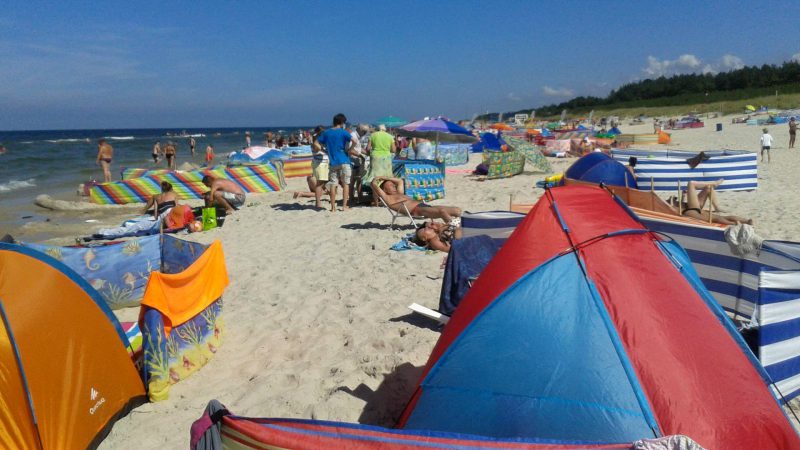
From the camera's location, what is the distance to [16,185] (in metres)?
19.2

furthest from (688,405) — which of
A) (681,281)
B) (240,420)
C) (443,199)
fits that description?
(443,199)

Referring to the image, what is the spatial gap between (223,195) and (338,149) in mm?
2840

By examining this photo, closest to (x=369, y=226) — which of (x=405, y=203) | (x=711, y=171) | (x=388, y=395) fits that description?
(x=405, y=203)

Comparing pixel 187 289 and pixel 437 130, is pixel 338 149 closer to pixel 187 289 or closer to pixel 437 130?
pixel 437 130

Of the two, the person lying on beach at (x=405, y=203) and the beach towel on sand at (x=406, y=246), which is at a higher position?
the person lying on beach at (x=405, y=203)

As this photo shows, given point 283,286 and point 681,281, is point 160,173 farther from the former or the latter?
point 681,281

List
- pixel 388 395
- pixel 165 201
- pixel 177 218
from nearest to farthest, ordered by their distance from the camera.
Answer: pixel 388 395, pixel 177 218, pixel 165 201

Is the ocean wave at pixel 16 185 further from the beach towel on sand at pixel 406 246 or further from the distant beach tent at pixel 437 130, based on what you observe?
the beach towel on sand at pixel 406 246

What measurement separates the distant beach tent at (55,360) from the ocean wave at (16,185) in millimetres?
18115

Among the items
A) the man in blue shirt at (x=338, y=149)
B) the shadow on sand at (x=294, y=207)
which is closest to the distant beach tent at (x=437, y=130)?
the man in blue shirt at (x=338, y=149)

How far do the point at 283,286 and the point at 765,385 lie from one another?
14.7 ft

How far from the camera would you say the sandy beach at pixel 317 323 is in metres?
3.36

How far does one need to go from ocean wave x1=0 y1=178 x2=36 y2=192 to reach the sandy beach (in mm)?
11469

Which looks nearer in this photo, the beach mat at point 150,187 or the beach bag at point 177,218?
the beach bag at point 177,218
